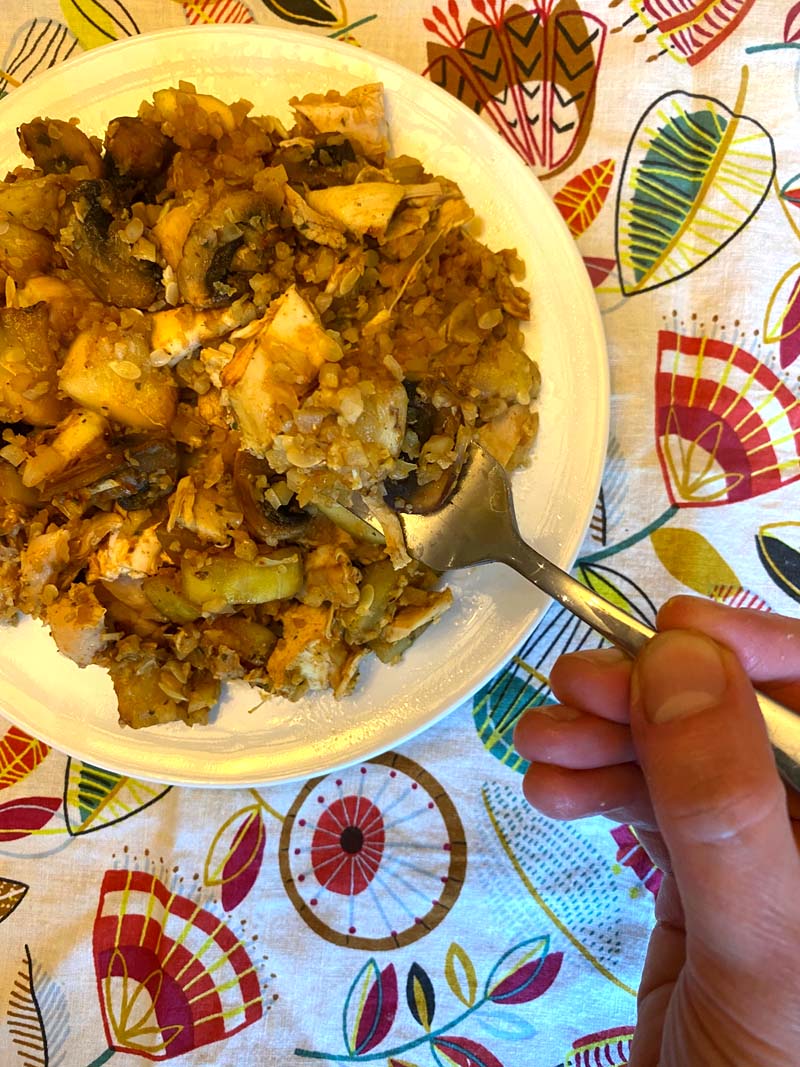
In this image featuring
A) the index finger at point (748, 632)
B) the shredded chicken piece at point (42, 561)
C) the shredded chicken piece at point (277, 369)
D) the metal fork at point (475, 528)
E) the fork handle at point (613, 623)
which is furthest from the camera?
the shredded chicken piece at point (42, 561)

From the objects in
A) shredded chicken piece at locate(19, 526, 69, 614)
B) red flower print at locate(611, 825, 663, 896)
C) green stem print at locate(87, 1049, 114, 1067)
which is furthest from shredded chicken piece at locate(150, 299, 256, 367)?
green stem print at locate(87, 1049, 114, 1067)

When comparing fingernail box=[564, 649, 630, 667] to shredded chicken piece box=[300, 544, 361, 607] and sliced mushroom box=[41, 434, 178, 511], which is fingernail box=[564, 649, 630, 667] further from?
sliced mushroom box=[41, 434, 178, 511]

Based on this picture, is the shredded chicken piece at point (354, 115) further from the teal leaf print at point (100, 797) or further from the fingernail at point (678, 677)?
the teal leaf print at point (100, 797)

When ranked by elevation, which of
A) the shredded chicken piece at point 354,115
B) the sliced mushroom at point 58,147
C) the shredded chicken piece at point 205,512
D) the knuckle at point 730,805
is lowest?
the shredded chicken piece at point 205,512

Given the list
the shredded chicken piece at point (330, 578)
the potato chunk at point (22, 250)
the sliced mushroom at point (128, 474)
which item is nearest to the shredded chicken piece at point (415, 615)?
the shredded chicken piece at point (330, 578)

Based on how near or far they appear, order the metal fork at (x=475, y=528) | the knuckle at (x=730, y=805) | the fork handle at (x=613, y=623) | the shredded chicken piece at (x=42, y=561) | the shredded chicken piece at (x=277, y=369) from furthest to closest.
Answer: the shredded chicken piece at (x=42, y=561), the metal fork at (x=475, y=528), the shredded chicken piece at (x=277, y=369), the fork handle at (x=613, y=623), the knuckle at (x=730, y=805)

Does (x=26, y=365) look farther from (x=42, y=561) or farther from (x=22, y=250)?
(x=42, y=561)

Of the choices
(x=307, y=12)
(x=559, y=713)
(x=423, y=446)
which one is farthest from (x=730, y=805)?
(x=307, y=12)
